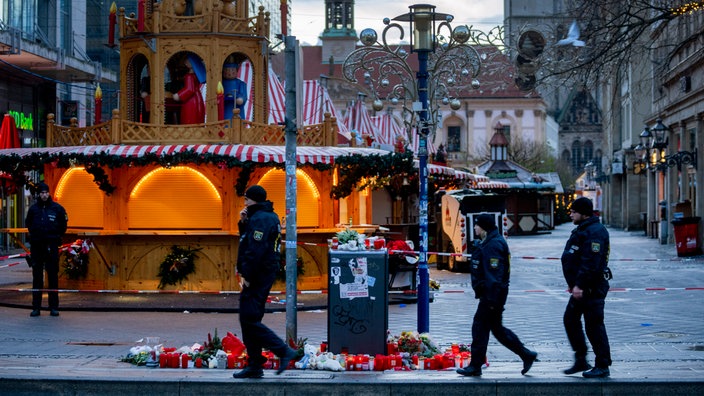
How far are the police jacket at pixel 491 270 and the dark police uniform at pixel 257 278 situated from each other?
1991 millimetres

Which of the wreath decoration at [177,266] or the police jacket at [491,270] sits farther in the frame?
the wreath decoration at [177,266]

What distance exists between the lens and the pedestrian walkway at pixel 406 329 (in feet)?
35.5

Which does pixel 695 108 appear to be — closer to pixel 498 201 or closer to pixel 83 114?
pixel 498 201

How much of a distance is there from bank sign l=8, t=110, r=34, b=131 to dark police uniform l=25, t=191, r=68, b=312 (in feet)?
72.5

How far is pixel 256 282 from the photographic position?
11.3 m

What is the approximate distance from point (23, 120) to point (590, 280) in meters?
32.7

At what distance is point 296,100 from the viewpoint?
502 inches

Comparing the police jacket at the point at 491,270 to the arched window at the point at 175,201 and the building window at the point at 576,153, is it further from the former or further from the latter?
the building window at the point at 576,153

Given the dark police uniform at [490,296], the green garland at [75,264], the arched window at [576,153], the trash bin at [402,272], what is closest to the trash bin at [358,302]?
the dark police uniform at [490,296]

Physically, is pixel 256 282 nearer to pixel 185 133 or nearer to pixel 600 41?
pixel 600 41

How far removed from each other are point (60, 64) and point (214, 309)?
907 inches

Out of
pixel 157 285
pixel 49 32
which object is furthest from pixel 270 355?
pixel 49 32

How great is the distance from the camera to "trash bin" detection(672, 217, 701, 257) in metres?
33.8

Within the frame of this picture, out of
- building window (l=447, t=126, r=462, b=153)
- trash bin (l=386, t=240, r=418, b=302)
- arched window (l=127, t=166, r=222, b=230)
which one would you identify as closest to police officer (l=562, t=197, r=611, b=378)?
trash bin (l=386, t=240, r=418, b=302)
